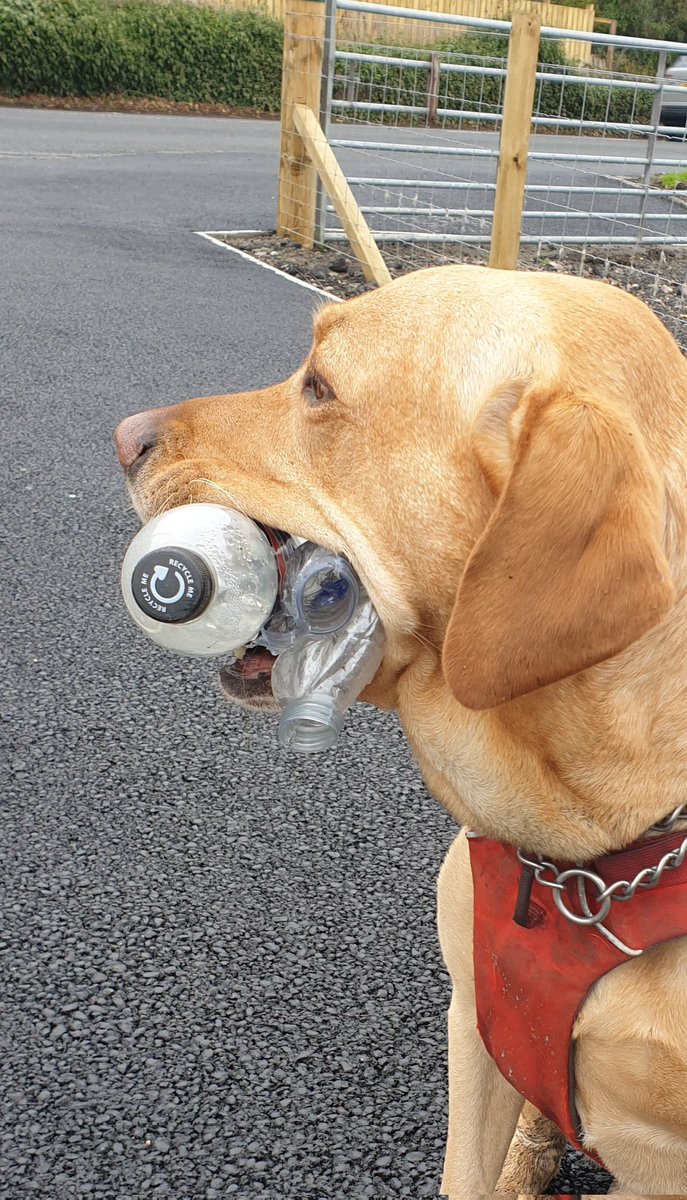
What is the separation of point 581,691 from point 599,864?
1.00ft

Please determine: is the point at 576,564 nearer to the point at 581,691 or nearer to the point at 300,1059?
the point at 581,691

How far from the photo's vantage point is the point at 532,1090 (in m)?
1.99

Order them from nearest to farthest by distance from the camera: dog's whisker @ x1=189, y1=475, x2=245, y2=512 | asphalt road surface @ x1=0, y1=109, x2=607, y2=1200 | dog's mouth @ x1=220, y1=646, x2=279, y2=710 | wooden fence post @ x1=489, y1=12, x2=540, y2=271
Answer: dog's whisker @ x1=189, y1=475, x2=245, y2=512, dog's mouth @ x1=220, y1=646, x2=279, y2=710, asphalt road surface @ x1=0, y1=109, x2=607, y2=1200, wooden fence post @ x1=489, y1=12, x2=540, y2=271

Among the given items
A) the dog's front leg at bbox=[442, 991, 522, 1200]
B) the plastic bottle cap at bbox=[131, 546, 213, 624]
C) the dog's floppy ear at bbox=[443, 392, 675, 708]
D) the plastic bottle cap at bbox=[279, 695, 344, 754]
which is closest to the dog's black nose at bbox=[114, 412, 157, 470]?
the plastic bottle cap at bbox=[131, 546, 213, 624]

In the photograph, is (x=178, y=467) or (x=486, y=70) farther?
(x=486, y=70)

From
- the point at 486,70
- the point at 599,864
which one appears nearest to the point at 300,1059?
the point at 599,864

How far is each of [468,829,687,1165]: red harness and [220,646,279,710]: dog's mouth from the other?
1.66 feet

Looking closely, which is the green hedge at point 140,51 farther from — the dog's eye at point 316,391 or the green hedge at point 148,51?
the dog's eye at point 316,391

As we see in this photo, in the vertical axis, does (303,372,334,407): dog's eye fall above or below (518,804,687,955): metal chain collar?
above

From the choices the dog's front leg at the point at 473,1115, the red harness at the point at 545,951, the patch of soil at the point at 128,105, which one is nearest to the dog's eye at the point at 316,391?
the red harness at the point at 545,951

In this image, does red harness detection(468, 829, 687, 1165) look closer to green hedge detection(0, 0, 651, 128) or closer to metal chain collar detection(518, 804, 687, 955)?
metal chain collar detection(518, 804, 687, 955)

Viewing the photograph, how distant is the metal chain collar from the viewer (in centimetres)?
185

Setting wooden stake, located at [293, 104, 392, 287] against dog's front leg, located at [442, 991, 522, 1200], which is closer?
dog's front leg, located at [442, 991, 522, 1200]

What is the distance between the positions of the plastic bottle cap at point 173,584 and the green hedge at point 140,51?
23224 mm
